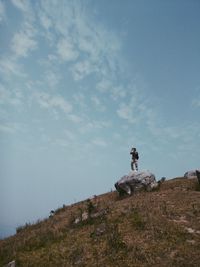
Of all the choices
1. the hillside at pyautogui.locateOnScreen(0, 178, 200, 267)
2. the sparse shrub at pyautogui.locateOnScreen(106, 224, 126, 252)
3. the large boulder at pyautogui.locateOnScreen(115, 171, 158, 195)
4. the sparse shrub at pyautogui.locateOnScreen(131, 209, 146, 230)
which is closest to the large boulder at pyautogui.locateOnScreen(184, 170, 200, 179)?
the large boulder at pyautogui.locateOnScreen(115, 171, 158, 195)

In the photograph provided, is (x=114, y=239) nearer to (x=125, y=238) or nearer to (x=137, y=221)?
(x=125, y=238)

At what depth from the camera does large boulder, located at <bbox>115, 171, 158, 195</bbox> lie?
91.7 feet

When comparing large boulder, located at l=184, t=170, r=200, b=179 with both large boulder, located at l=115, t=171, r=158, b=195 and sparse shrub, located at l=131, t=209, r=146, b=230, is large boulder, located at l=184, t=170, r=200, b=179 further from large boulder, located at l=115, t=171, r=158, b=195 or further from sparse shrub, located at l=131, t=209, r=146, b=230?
sparse shrub, located at l=131, t=209, r=146, b=230

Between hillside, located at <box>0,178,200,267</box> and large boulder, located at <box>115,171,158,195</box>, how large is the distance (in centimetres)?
346

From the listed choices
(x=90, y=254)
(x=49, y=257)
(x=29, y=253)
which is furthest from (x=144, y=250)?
(x=29, y=253)

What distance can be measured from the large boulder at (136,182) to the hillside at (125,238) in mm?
3456

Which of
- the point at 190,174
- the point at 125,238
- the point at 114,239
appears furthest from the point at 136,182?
the point at 114,239

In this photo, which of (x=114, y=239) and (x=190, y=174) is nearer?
(x=114, y=239)

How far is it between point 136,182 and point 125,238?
11.1 meters

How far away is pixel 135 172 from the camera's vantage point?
29094 mm

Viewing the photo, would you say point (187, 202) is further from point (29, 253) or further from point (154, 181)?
point (29, 253)

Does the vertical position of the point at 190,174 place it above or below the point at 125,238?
above

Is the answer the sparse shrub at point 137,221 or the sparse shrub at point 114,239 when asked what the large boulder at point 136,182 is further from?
the sparse shrub at point 114,239

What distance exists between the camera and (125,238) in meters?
17.3
